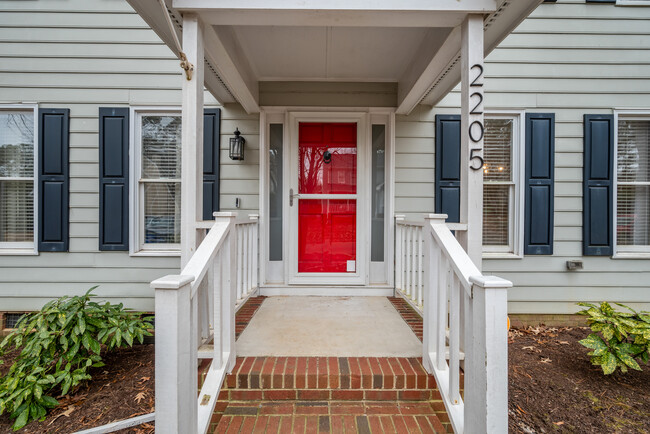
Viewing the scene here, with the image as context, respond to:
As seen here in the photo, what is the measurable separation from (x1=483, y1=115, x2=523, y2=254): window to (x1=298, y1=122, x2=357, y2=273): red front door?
145 cm

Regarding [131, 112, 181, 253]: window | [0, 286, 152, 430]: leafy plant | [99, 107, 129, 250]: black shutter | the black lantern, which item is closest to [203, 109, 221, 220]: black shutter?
the black lantern

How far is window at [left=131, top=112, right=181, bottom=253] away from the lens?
3.34 metres

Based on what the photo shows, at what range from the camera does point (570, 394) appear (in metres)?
2.15

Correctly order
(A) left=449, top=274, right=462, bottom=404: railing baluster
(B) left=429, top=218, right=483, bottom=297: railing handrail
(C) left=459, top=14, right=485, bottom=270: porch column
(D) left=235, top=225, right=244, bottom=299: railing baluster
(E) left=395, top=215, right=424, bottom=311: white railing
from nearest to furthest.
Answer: (B) left=429, top=218, right=483, bottom=297: railing handrail
(A) left=449, top=274, right=462, bottom=404: railing baluster
(C) left=459, top=14, right=485, bottom=270: porch column
(D) left=235, top=225, right=244, bottom=299: railing baluster
(E) left=395, top=215, right=424, bottom=311: white railing

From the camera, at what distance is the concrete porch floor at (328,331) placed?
2.06 metres

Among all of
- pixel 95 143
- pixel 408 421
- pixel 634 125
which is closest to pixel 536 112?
pixel 634 125

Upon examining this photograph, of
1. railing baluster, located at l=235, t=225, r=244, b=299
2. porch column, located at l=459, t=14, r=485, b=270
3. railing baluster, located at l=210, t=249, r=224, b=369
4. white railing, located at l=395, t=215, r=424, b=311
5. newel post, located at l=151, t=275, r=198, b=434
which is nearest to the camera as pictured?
newel post, located at l=151, t=275, r=198, b=434

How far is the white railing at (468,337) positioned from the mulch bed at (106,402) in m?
1.68

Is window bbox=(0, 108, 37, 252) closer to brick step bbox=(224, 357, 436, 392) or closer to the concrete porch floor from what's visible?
the concrete porch floor

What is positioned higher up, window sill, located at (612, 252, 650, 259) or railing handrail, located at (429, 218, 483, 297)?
railing handrail, located at (429, 218, 483, 297)

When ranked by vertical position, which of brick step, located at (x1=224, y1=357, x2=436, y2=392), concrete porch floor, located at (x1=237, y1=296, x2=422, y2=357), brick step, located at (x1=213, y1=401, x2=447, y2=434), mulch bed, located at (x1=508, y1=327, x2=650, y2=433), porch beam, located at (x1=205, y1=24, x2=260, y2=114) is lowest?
mulch bed, located at (x1=508, y1=327, x2=650, y2=433)

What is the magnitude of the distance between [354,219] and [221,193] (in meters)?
1.47

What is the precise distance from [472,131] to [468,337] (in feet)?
3.99

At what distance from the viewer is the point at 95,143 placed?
10.7ft
